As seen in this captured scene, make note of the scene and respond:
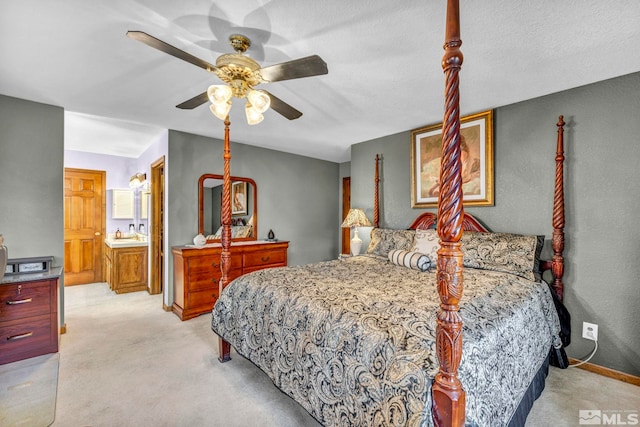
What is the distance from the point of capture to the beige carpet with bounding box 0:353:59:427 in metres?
1.76

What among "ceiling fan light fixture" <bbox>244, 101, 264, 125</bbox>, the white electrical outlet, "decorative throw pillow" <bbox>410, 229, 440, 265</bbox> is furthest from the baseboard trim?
"ceiling fan light fixture" <bbox>244, 101, 264, 125</bbox>

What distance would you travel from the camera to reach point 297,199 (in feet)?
17.1

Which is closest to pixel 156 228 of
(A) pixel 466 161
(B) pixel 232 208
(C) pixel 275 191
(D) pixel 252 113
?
(B) pixel 232 208

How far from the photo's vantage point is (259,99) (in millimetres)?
1879

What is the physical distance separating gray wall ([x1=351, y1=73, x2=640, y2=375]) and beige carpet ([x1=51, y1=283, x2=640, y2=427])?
461 millimetres

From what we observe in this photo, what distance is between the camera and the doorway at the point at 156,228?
441 centimetres

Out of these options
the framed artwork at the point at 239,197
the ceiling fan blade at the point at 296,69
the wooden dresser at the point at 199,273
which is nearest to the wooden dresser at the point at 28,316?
the wooden dresser at the point at 199,273

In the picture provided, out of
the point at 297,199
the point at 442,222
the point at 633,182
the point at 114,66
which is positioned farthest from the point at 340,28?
the point at 297,199

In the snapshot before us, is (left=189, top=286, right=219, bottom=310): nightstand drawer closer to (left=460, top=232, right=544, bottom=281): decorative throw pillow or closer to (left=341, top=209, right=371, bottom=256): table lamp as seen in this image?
(left=341, top=209, right=371, bottom=256): table lamp

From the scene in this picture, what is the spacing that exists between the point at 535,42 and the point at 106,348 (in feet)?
13.8

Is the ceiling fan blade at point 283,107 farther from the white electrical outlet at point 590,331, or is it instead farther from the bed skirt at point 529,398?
the white electrical outlet at point 590,331

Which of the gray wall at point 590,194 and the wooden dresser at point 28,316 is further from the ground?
the gray wall at point 590,194

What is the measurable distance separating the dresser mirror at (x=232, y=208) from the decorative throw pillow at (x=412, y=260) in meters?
2.47

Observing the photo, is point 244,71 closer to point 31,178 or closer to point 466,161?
point 466,161
